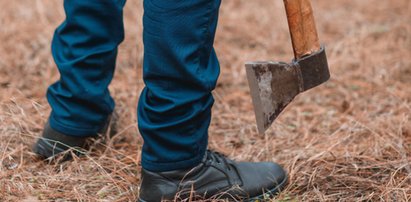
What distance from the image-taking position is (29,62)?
325 centimetres

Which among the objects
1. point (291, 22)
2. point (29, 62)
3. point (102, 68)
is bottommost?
point (29, 62)

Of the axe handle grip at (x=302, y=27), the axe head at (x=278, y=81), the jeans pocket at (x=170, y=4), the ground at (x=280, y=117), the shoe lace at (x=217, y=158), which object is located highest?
the jeans pocket at (x=170, y=4)

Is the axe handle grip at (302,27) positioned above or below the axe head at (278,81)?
above

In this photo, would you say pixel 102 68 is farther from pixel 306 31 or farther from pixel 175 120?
pixel 306 31

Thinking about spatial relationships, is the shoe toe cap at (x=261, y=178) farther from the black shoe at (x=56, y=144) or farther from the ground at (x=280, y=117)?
the black shoe at (x=56, y=144)

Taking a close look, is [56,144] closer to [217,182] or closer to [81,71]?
[81,71]

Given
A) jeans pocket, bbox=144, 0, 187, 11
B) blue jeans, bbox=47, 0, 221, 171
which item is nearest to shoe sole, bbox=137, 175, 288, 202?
blue jeans, bbox=47, 0, 221, 171

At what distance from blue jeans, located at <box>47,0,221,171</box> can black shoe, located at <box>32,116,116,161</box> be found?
32mm

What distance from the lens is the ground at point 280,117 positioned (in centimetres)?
200

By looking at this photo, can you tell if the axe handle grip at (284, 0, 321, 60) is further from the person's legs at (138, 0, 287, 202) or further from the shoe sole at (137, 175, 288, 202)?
the shoe sole at (137, 175, 288, 202)

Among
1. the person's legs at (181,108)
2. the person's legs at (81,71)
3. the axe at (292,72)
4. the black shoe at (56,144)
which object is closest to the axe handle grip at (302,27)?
the axe at (292,72)

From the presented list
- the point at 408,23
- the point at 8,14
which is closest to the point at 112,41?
the point at 8,14

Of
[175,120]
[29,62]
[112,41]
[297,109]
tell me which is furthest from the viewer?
[29,62]

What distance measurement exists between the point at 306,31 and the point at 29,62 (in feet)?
6.05
